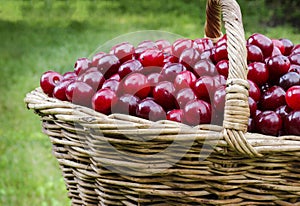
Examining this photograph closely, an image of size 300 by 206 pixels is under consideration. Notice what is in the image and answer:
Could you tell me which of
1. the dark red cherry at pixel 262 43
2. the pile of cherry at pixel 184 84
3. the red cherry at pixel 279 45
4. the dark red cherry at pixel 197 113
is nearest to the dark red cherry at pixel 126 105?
the pile of cherry at pixel 184 84

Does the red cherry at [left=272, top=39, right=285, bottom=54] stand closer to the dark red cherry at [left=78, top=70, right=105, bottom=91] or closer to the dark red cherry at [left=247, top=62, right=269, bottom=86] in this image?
the dark red cherry at [left=247, top=62, right=269, bottom=86]

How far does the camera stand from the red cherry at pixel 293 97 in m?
0.96

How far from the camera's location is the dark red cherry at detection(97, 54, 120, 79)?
1145 millimetres

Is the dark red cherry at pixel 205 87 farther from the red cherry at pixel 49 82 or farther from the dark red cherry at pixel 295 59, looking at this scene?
the red cherry at pixel 49 82

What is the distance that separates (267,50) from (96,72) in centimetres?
43

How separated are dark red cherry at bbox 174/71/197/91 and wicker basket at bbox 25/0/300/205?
0.43ft

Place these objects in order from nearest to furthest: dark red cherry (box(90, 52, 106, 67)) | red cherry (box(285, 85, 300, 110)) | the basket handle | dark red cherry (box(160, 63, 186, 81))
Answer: the basket handle, red cherry (box(285, 85, 300, 110)), dark red cherry (box(160, 63, 186, 81)), dark red cherry (box(90, 52, 106, 67))

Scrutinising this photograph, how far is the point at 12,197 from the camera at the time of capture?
7.26ft

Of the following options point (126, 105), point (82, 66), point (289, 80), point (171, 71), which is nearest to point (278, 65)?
point (289, 80)

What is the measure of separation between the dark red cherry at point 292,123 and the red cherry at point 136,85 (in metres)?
0.31

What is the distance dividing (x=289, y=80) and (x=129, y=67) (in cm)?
37

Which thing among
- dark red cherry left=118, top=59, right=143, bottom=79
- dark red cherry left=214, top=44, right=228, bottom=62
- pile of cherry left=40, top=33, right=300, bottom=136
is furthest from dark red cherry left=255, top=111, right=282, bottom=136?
dark red cherry left=118, top=59, right=143, bottom=79

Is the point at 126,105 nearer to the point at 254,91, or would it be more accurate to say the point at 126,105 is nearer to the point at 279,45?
the point at 254,91

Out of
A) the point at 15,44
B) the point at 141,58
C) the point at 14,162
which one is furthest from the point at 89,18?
the point at 141,58
